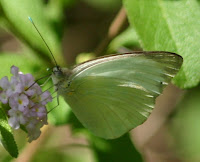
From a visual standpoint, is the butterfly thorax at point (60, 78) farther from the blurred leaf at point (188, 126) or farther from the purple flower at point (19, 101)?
the blurred leaf at point (188, 126)

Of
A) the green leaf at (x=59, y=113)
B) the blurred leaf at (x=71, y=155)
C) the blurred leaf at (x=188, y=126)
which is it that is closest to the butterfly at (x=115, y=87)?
the green leaf at (x=59, y=113)

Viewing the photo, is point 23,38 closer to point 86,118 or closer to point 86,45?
point 86,118

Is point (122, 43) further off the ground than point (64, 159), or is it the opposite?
point (122, 43)

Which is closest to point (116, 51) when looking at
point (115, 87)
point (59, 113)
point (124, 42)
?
point (124, 42)

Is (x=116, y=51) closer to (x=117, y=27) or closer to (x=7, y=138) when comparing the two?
(x=117, y=27)

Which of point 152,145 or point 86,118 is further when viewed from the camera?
point 152,145

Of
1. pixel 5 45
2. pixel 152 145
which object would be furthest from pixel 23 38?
pixel 152 145

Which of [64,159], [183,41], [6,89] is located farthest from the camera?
[64,159]
